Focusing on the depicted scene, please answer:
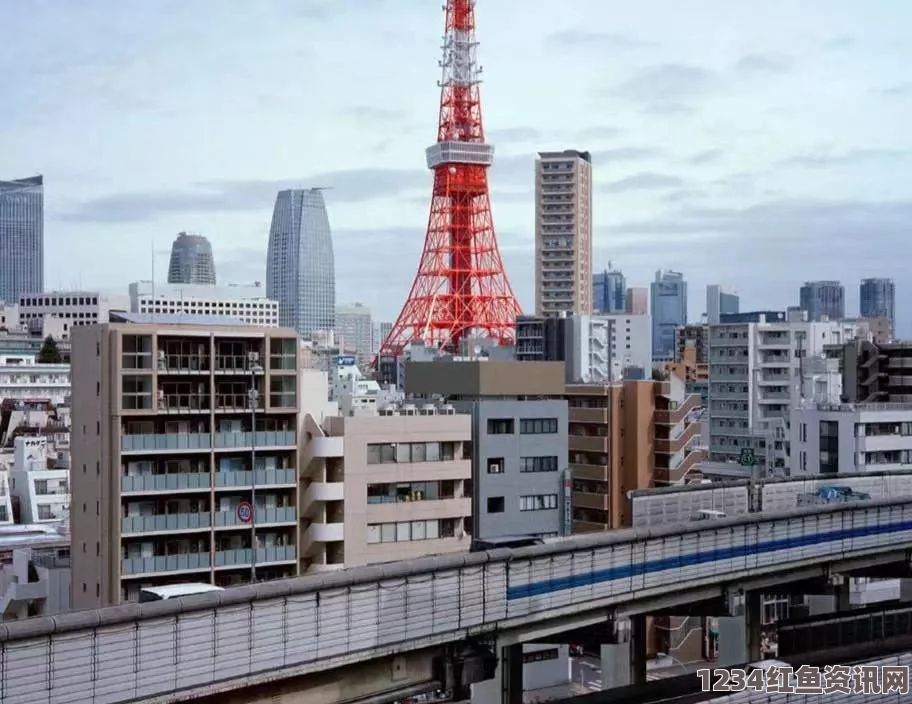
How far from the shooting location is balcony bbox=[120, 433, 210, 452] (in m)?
22.4

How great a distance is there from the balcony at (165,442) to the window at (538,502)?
324 inches

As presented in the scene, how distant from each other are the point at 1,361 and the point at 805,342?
4071 centimetres

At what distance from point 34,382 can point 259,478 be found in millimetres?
44166

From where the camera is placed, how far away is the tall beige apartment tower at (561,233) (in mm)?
102938

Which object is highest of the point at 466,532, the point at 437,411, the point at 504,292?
the point at 504,292

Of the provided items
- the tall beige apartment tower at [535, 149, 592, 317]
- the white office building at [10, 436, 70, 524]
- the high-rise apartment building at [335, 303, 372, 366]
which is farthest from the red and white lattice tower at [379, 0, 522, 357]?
the high-rise apartment building at [335, 303, 372, 366]

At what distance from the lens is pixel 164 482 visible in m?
22.5

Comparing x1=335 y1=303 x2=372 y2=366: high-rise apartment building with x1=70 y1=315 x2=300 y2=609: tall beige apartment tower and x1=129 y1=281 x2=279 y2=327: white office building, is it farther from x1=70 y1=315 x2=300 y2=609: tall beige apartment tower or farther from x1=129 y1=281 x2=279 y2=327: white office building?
x1=70 y1=315 x2=300 y2=609: tall beige apartment tower

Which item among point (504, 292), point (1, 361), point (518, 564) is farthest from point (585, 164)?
point (518, 564)

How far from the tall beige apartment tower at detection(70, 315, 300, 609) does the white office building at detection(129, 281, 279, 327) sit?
76.9 m

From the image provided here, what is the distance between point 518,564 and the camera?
50.5ft

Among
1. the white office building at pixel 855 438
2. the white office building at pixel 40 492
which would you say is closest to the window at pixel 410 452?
the white office building at pixel 855 438

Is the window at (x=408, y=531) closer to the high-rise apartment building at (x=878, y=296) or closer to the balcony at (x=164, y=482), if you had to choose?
the balcony at (x=164, y=482)

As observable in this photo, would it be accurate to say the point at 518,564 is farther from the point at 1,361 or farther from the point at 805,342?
the point at 1,361
